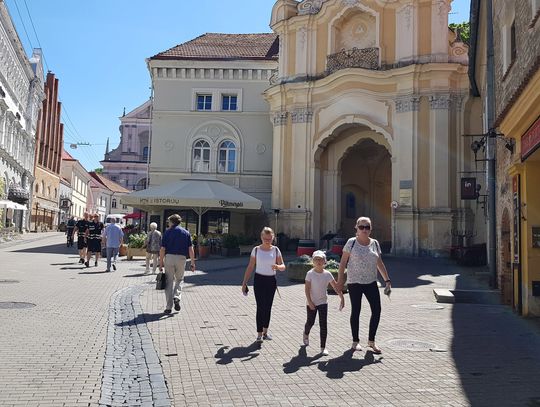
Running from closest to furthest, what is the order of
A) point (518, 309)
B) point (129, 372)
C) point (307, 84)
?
point (129, 372), point (518, 309), point (307, 84)

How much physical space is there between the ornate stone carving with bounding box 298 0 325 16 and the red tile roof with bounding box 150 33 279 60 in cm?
481

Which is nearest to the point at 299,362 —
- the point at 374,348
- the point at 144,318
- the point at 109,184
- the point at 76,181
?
the point at 374,348

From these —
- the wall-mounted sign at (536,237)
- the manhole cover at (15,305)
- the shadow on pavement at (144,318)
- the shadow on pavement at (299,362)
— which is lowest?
the shadow on pavement at (299,362)

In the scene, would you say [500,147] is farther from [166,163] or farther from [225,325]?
[166,163]

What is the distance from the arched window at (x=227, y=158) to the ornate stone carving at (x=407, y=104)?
11.8 meters

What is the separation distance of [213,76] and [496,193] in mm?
24147

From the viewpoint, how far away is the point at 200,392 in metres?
5.11

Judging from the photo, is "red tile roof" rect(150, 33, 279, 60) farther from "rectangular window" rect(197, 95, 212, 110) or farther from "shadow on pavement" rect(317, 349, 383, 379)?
"shadow on pavement" rect(317, 349, 383, 379)

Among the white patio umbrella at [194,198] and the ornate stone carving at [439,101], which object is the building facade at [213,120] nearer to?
the white patio umbrella at [194,198]

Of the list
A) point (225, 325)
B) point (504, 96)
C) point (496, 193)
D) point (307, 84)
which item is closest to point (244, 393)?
point (225, 325)

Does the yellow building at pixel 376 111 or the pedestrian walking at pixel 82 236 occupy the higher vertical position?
the yellow building at pixel 376 111

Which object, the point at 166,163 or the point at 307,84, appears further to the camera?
the point at 166,163

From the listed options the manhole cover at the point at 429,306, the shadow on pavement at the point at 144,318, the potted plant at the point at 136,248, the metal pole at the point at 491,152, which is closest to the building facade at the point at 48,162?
the potted plant at the point at 136,248

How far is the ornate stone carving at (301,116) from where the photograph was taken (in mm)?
28391
